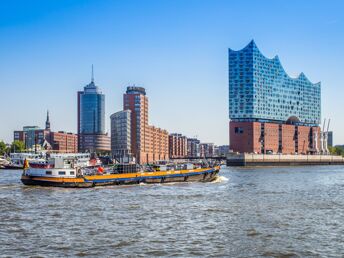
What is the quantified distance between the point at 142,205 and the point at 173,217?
30.2 ft

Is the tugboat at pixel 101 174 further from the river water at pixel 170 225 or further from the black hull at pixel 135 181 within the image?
the river water at pixel 170 225

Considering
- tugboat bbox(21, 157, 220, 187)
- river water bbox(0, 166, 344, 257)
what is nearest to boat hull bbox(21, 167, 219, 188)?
tugboat bbox(21, 157, 220, 187)

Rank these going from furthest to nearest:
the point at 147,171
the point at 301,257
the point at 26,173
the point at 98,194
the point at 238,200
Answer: the point at 147,171, the point at 26,173, the point at 98,194, the point at 238,200, the point at 301,257

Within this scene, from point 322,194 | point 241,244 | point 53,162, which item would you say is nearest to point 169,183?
point 53,162

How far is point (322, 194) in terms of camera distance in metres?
68.2

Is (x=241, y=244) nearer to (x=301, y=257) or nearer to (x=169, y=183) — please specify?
(x=301, y=257)

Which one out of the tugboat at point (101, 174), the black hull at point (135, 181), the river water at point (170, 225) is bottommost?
the river water at point (170, 225)

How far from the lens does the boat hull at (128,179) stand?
74000 mm

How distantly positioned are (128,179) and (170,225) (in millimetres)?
41349

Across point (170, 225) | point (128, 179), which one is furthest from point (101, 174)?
point (170, 225)

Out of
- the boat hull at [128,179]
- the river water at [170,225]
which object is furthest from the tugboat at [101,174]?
the river water at [170,225]

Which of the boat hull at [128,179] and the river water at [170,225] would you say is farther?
the boat hull at [128,179]

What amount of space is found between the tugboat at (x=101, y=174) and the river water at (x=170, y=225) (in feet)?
33.5

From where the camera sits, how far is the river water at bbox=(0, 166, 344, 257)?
105 feet
